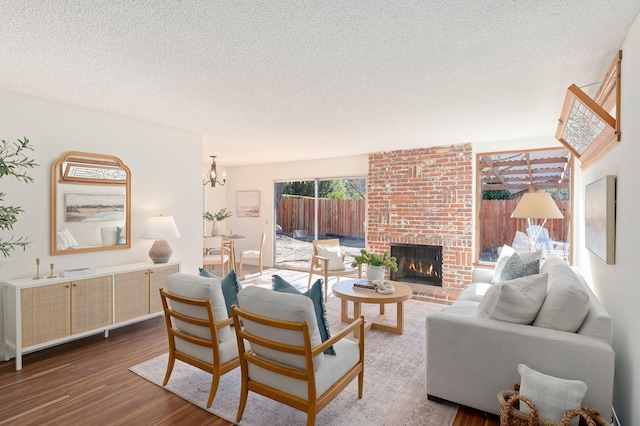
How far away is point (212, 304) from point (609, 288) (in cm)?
281

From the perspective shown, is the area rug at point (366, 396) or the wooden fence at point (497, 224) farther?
the wooden fence at point (497, 224)

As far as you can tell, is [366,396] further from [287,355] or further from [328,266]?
[328,266]

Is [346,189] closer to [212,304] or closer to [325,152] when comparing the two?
[325,152]

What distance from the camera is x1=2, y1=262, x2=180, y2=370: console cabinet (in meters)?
2.90

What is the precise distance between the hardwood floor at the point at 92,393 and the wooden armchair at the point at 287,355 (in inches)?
18.0

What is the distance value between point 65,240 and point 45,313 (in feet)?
2.57

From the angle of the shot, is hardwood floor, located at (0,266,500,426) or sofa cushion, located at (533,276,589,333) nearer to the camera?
sofa cushion, located at (533,276,589,333)

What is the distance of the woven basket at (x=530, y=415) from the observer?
5.60 feet

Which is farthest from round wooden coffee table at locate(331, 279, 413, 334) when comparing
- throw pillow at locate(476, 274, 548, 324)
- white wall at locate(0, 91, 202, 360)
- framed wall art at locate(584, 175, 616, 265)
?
white wall at locate(0, 91, 202, 360)

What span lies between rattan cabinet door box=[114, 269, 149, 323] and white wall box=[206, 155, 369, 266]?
3.95m

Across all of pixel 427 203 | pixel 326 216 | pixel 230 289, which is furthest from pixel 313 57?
pixel 326 216

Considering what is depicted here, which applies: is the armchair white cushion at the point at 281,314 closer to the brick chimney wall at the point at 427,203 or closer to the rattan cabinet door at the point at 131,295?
the rattan cabinet door at the point at 131,295

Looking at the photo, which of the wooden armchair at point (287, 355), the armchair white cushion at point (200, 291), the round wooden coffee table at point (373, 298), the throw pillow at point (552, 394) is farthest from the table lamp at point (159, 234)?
the throw pillow at point (552, 394)

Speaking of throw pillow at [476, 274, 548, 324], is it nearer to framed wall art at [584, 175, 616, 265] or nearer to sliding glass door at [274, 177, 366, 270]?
framed wall art at [584, 175, 616, 265]
